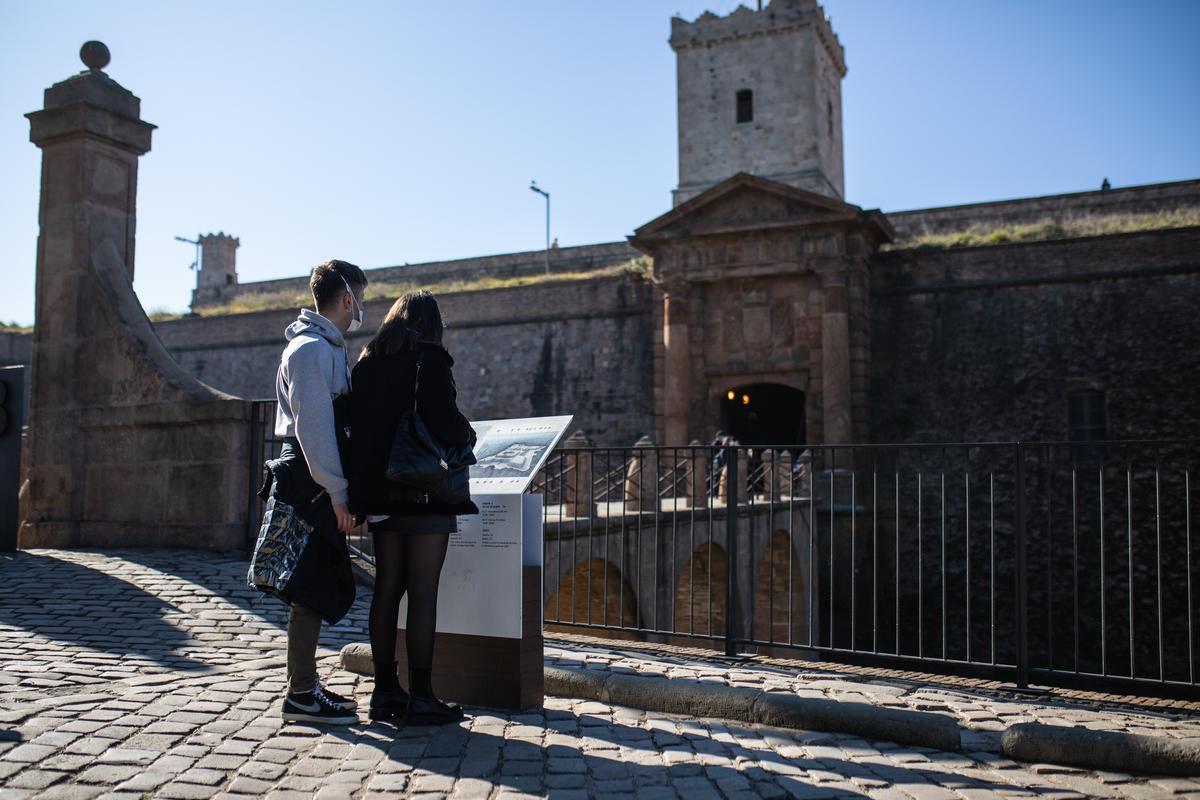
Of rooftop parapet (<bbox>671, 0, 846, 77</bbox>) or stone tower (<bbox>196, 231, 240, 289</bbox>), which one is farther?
stone tower (<bbox>196, 231, 240, 289</bbox>)

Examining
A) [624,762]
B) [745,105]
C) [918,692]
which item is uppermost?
[745,105]

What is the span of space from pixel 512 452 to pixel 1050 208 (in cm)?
2639

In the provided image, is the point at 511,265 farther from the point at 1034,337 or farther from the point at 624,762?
the point at 624,762

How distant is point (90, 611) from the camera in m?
7.14

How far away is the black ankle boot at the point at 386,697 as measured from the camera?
15.1ft

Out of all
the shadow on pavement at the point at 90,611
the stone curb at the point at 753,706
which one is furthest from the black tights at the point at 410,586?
the shadow on pavement at the point at 90,611

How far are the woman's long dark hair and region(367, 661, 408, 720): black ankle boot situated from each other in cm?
136

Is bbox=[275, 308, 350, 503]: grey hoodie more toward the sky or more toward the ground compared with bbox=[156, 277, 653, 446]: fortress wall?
more toward the ground

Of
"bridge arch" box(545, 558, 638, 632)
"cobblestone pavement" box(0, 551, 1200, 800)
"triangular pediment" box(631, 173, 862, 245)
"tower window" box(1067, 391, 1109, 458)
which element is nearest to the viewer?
"cobblestone pavement" box(0, 551, 1200, 800)

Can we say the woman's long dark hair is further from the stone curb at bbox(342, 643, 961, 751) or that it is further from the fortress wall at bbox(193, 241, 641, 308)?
the fortress wall at bbox(193, 241, 641, 308)

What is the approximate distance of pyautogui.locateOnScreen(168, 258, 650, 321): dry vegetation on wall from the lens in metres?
25.7

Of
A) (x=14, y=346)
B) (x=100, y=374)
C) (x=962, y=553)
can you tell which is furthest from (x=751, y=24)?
(x=100, y=374)

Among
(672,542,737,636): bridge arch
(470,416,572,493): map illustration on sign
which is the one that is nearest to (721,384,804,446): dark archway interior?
(672,542,737,636): bridge arch

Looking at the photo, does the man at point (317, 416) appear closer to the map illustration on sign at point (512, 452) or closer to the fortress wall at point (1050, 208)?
the map illustration on sign at point (512, 452)
